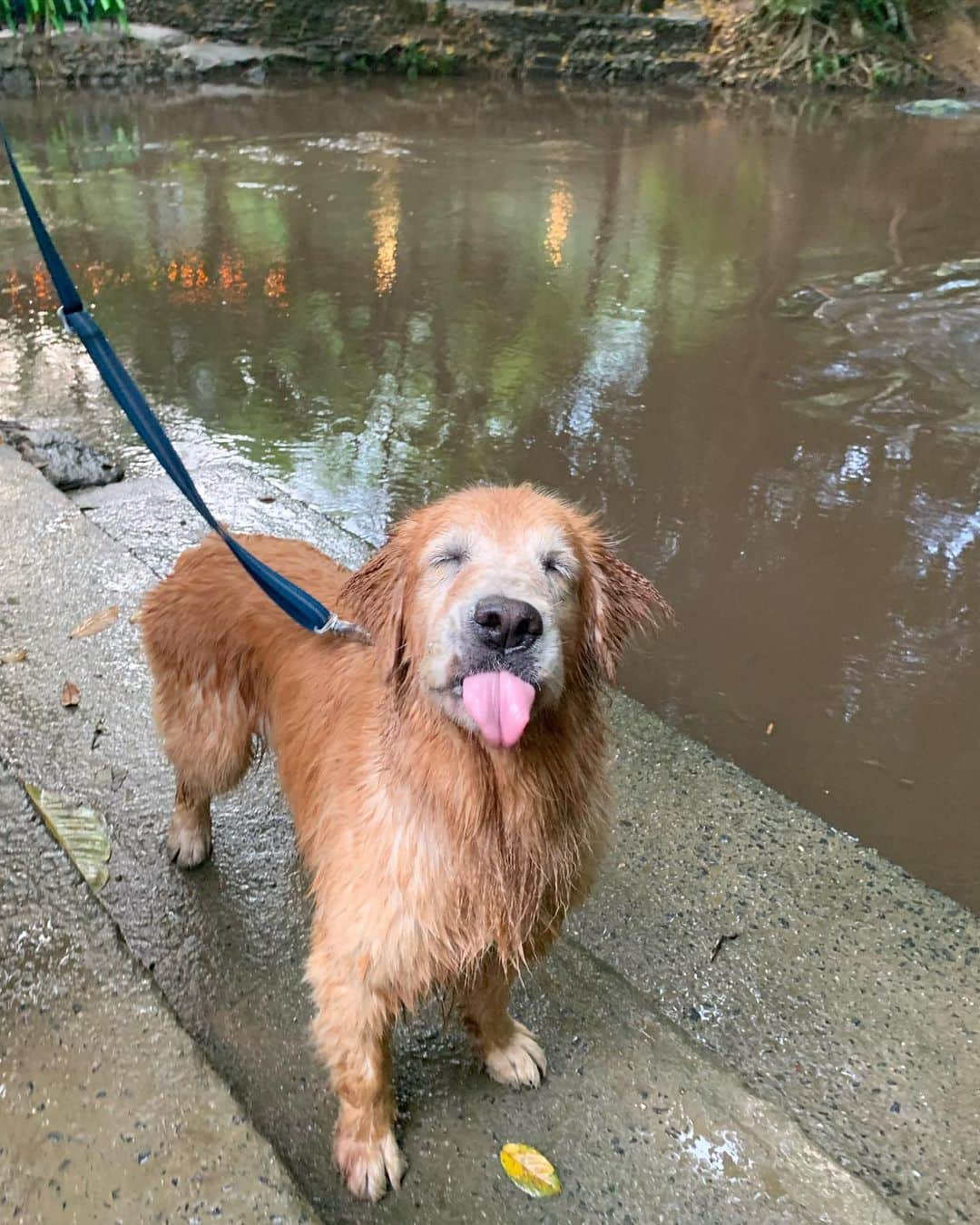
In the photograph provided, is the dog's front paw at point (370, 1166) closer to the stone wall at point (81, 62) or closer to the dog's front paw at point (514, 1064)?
the dog's front paw at point (514, 1064)

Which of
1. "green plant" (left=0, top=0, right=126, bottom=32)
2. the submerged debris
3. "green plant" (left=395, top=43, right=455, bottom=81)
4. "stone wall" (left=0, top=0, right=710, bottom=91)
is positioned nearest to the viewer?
"green plant" (left=0, top=0, right=126, bottom=32)

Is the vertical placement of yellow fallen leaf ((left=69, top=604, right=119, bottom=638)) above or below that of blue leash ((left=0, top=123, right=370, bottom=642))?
below

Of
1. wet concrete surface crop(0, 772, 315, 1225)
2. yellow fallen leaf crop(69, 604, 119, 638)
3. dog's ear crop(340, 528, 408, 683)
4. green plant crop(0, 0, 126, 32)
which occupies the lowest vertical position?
yellow fallen leaf crop(69, 604, 119, 638)

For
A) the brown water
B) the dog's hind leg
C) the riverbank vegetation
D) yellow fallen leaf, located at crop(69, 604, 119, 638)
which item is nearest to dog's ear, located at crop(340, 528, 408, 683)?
the dog's hind leg

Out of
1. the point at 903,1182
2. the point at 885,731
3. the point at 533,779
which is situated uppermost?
the point at 533,779

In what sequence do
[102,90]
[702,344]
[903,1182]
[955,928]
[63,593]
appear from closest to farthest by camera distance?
[903,1182]
[955,928]
[63,593]
[702,344]
[102,90]

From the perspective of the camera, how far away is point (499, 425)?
6.50 meters

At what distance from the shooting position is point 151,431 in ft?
7.15

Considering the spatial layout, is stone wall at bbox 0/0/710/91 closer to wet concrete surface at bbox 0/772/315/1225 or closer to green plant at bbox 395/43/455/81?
green plant at bbox 395/43/455/81

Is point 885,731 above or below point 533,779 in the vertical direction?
below

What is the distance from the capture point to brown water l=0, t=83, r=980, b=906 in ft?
13.8

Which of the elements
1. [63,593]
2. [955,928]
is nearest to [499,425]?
[63,593]

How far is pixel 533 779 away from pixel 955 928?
1629 millimetres

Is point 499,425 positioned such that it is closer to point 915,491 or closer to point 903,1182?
point 915,491
